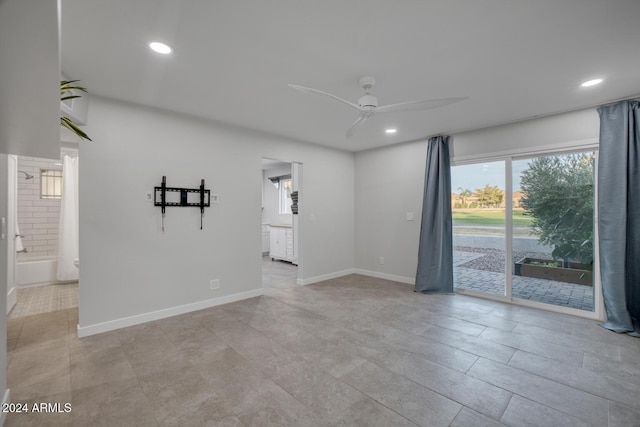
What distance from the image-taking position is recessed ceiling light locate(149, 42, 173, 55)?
6.89 ft

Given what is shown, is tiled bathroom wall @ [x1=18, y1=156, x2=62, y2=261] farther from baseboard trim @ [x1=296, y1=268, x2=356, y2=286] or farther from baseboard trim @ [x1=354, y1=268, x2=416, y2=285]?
baseboard trim @ [x1=354, y1=268, x2=416, y2=285]

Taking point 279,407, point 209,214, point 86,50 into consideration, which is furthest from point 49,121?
point 209,214

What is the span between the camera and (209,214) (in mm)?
3789

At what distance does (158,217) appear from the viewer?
11.1ft

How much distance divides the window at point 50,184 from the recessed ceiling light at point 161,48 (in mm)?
4761

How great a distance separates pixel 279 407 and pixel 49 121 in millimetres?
1935

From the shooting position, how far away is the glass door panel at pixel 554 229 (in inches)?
138

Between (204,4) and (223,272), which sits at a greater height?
(204,4)

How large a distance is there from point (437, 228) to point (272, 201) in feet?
16.5

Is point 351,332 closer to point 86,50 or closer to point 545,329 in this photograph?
point 545,329

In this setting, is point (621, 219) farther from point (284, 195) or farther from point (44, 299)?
point (44, 299)

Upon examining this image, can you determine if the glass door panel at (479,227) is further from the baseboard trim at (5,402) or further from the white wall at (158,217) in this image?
the baseboard trim at (5,402)

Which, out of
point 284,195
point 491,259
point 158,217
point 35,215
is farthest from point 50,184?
point 491,259

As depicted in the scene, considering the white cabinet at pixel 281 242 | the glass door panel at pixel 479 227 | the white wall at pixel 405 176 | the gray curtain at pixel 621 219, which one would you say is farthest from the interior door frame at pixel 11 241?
the gray curtain at pixel 621 219
